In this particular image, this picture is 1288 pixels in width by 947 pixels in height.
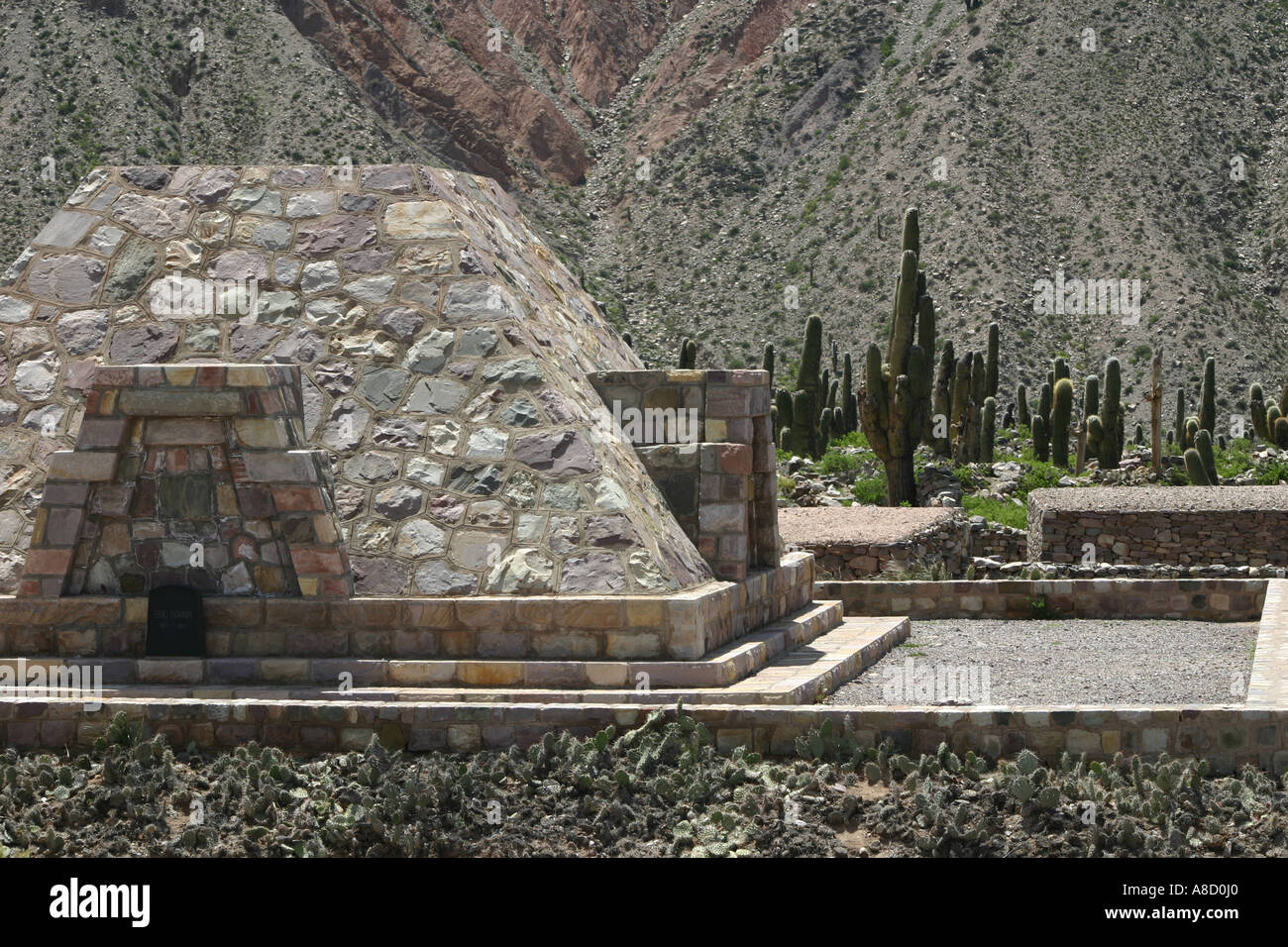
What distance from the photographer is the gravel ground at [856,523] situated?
1747cm

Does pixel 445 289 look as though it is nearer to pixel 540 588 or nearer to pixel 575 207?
pixel 540 588

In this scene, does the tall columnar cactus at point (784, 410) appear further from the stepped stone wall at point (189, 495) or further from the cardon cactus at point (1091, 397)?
the stepped stone wall at point (189, 495)

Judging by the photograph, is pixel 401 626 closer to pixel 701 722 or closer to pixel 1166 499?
pixel 701 722

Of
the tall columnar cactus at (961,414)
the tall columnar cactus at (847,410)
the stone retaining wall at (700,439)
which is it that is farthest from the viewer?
the tall columnar cactus at (847,410)

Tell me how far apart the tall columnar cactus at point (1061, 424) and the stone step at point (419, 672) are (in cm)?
2091

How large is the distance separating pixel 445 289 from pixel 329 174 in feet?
4.45

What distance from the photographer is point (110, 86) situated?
2148 inches

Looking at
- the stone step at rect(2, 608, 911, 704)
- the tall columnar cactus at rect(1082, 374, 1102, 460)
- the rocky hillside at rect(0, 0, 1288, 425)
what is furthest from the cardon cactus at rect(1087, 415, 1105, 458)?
the stone step at rect(2, 608, 911, 704)

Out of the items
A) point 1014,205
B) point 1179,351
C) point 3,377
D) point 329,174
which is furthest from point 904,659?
point 1014,205

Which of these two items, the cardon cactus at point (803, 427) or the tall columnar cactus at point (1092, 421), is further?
the cardon cactus at point (803, 427)

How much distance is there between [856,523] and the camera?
18.8 m

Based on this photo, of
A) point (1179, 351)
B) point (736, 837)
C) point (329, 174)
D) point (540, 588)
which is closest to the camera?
point (736, 837)

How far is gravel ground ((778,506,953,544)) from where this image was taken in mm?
17469

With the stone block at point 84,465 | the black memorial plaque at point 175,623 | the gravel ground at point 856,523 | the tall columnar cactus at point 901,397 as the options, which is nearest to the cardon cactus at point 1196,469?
the tall columnar cactus at point 901,397
